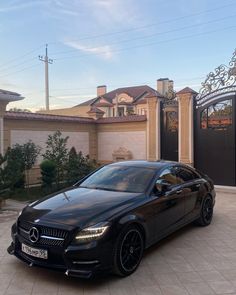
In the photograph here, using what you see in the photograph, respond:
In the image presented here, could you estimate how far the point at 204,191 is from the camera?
716 cm

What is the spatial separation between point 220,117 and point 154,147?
2.90m

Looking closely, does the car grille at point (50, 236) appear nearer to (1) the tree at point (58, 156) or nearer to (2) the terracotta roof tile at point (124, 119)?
(1) the tree at point (58, 156)

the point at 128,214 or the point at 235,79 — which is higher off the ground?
the point at 235,79

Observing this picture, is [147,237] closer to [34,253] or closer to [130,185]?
[130,185]

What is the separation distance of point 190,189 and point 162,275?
2226mm

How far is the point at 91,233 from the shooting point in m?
4.25

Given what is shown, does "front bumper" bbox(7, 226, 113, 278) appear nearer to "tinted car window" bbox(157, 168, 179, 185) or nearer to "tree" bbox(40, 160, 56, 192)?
"tinted car window" bbox(157, 168, 179, 185)

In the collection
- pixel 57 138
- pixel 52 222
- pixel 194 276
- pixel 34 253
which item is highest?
pixel 57 138

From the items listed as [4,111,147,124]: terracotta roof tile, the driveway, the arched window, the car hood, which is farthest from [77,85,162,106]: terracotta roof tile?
the car hood

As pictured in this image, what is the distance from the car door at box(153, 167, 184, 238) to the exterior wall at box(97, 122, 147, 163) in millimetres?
8569

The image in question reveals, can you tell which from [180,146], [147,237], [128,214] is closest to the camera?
[128,214]

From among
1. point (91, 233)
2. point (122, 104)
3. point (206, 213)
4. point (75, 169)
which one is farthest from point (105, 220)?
point (122, 104)

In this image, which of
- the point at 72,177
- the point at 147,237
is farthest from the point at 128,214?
the point at 72,177

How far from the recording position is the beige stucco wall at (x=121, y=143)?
1490 cm
